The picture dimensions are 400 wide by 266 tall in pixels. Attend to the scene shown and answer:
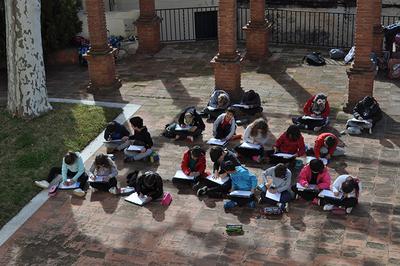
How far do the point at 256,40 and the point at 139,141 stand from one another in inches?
319

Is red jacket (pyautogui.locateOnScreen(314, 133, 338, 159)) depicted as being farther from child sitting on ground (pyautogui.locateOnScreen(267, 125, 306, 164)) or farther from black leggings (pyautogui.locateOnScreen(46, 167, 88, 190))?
black leggings (pyautogui.locateOnScreen(46, 167, 88, 190))

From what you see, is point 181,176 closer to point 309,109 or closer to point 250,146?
point 250,146

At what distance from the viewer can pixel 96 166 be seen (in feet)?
44.1

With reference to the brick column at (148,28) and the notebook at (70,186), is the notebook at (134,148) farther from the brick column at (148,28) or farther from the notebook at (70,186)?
the brick column at (148,28)

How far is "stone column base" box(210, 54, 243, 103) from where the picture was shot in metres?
18.0

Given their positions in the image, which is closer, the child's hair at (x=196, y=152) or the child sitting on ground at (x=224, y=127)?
the child's hair at (x=196, y=152)

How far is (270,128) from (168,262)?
6.11m

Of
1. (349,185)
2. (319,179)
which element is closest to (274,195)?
(319,179)


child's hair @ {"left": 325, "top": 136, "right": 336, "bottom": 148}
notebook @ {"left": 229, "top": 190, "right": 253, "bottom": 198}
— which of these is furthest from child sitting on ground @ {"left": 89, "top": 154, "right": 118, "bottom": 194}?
child's hair @ {"left": 325, "top": 136, "right": 336, "bottom": 148}

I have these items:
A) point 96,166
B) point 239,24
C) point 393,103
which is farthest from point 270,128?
point 239,24

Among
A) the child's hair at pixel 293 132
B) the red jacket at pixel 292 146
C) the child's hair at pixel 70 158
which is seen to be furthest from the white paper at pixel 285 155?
the child's hair at pixel 70 158

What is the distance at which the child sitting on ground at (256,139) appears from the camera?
14.3m

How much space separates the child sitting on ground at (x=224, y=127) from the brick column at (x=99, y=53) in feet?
17.0

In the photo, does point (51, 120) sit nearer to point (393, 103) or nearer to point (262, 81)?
point (262, 81)
